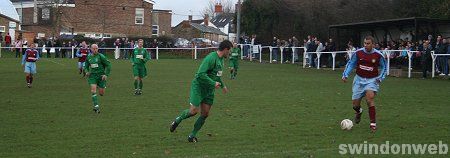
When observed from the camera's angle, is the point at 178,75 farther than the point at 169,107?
Yes

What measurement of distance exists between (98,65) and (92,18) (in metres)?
52.1

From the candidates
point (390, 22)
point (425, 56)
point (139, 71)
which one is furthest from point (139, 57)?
point (390, 22)

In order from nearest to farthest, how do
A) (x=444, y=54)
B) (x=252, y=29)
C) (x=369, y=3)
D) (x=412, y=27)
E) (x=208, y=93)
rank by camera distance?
1. (x=208, y=93)
2. (x=444, y=54)
3. (x=412, y=27)
4. (x=369, y=3)
5. (x=252, y=29)

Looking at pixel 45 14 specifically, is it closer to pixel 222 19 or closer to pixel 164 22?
pixel 164 22

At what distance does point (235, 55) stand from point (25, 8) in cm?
4810

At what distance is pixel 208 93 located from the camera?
456 inches

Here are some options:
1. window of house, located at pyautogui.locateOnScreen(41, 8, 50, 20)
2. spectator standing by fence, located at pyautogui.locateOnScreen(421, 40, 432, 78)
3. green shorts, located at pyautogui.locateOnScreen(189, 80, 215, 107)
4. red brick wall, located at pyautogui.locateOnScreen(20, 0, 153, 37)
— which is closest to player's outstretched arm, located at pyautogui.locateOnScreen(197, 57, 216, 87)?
green shorts, located at pyautogui.locateOnScreen(189, 80, 215, 107)

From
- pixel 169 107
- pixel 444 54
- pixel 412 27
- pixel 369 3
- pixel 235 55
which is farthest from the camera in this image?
pixel 369 3

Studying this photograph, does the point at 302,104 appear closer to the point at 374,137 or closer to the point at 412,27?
the point at 374,137

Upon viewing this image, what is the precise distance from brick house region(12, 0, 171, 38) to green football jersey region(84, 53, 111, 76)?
49203 millimetres

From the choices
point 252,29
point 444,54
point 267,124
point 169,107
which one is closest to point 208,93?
point 267,124

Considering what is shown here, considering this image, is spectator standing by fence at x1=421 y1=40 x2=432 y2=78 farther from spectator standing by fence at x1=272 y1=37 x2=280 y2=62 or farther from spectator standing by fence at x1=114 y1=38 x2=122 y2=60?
spectator standing by fence at x1=114 y1=38 x2=122 y2=60

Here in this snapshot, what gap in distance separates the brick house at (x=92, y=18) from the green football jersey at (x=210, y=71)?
55554 millimetres

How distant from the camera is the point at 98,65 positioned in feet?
56.1
